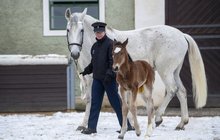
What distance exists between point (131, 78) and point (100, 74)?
966 mm

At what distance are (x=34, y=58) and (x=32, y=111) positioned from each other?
1.32 metres

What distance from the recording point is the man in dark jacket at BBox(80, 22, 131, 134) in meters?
9.45

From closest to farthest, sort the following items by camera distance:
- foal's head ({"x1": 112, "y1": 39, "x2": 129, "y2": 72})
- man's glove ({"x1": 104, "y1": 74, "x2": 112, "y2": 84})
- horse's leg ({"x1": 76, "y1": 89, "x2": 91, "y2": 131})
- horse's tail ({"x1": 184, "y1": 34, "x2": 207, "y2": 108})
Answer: foal's head ({"x1": 112, "y1": 39, "x2": 129, "y2": 72}) < man's glove ({"x1": 104, "y1": 74, "x2": 112, "y2": 84}) < horse's leg ({"x1": 76, "y1": 89, "x2": 91, "y2": 131}) < horse's tail ({"x1": 184, "y1": 34, "x2": 207, "y2": 108})

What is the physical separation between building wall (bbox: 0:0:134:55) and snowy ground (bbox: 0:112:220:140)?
8.26 feet

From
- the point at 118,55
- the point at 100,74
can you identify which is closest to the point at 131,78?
the point at 118,55

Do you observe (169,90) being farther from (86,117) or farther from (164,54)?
(86,117)

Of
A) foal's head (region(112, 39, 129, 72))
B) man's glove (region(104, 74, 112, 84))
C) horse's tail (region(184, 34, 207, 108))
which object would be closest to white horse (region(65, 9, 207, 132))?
horse's tail (region(184, 34, 207, 108))

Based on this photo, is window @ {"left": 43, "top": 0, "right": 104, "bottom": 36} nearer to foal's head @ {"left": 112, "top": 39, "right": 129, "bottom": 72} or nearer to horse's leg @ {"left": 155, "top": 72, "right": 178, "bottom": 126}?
horse's leg @ {"left": 155, "top": 72, "right": 178, "bottom": 126}

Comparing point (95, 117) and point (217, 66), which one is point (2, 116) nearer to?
point (95, 117)

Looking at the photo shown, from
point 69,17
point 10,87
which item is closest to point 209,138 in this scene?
point 69,17

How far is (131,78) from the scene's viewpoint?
28.7 feet

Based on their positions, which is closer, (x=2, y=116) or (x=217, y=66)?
(x=2, y=116)

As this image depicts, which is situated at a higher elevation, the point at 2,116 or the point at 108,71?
the point at 108,71

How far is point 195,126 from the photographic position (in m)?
10.9
